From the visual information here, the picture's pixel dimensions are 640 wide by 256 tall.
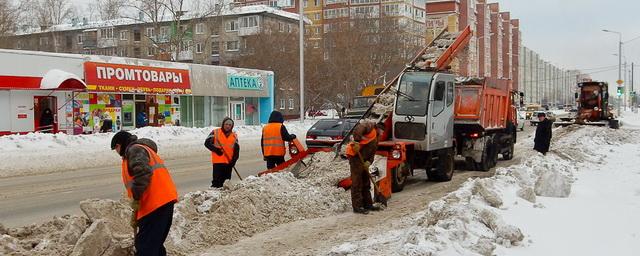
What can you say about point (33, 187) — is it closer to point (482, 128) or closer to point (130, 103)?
point (482, 128)

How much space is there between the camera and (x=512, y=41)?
154 metres

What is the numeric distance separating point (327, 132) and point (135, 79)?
17.4m

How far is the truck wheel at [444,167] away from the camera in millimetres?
13656

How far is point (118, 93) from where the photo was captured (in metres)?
31.2

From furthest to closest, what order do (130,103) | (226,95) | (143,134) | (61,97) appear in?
(226,95)
(130,103)
(61,97)
(143,134)

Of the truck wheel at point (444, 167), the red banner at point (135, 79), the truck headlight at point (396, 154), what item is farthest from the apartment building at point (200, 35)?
the truck headlight at point (396, 154)

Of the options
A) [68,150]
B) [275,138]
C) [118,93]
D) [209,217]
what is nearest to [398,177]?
[275,138]

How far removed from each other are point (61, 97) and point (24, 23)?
3384cm

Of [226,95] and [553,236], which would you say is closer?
[553,236]

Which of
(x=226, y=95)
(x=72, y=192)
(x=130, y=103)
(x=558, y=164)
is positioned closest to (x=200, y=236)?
(x=72, y=192)

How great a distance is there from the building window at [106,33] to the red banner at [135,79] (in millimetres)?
49956

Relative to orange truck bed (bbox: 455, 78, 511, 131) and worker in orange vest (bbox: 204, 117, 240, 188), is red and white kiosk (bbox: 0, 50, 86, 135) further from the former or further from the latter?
worker in orange vest (bbox: 204, 117, 240, 188)

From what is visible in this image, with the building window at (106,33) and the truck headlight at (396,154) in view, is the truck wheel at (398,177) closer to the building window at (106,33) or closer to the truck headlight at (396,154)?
the truck headlight at (396,154)

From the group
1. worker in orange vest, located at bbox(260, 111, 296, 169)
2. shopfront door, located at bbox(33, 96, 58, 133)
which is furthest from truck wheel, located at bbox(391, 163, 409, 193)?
shopfront door, located at bbox(33, 96, 58, 133)
